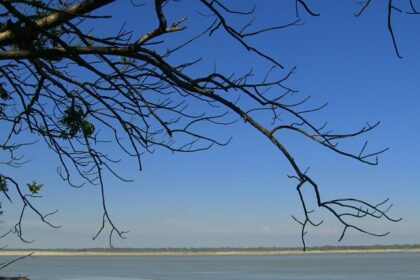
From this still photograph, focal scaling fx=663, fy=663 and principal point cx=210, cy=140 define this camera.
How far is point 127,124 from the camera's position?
10.2 feet

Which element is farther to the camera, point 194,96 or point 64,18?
point 194,96

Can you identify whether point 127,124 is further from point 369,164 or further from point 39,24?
point 369,164

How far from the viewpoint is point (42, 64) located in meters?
2.87

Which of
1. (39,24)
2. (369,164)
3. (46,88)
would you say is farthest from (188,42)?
(46,88)

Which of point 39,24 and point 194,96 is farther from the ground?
point 39,24

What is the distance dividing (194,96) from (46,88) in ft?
3.72

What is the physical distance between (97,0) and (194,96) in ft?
1.83

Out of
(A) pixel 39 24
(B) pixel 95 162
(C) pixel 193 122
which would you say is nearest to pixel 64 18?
(A) pixel 39 24

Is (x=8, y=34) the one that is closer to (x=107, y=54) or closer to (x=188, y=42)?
(x=107, y=54)

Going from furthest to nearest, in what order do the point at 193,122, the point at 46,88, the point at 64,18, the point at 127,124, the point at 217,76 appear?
the point at 46,88 → the point at 127,124 → the point at 193,122 → the point at 217,76 → the point at 64,18

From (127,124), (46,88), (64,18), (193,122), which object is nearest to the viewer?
(64,18)

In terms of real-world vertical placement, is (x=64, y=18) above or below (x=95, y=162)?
above

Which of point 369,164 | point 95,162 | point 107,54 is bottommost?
point 369,164

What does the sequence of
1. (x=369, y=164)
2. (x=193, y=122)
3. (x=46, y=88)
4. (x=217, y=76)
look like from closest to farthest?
(x=369, y=164), (x=217, y=76), (x=193, y=122), (x=46, y=88)
